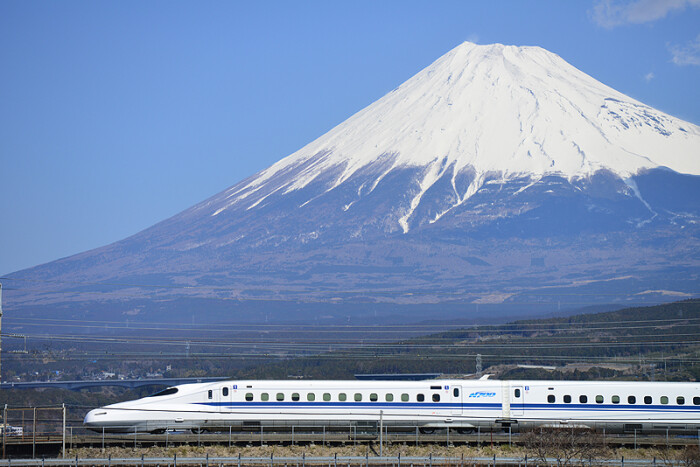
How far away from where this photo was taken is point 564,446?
4669cm

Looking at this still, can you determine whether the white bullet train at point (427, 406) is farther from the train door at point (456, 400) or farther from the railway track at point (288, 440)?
the railway track at point (288, 440)

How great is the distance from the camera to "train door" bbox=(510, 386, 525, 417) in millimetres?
55375

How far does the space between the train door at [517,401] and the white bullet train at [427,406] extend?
0.05 metres

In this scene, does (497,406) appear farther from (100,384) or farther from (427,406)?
(100,384)

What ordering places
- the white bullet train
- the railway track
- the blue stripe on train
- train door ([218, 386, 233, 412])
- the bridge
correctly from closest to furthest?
the railway track < the white bullet train < the blue stripe on train < train door ([218, 386, 233, 412]) < the bridge

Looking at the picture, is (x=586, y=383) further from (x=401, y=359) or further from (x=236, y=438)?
(x=401, y=359)

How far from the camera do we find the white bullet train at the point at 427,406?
55125mm

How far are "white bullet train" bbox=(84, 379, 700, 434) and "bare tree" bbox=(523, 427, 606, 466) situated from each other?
377 centimetres

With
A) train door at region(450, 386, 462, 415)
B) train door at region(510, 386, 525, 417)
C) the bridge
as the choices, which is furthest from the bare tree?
the bridge

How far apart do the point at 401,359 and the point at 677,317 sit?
152 feet

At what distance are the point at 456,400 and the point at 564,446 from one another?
954 cm

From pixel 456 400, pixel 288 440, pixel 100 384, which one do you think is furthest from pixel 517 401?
pixel 100 384

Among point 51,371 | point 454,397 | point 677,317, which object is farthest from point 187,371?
point 454,397

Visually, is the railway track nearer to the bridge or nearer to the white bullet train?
the white bullet train
